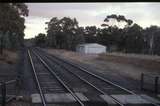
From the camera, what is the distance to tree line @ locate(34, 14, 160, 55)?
110062 millimetres

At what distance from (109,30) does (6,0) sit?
119 metres

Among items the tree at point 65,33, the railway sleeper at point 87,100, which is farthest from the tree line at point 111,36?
the railway sleeper at point 87,100

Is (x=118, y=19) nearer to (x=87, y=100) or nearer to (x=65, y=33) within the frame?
(x=65, y=33)

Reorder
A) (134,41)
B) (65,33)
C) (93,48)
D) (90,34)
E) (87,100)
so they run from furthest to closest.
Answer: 1. (90,34)
2. (65,33)
3. (93,48)
4. (134,41)
5. (87,100)

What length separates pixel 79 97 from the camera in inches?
762

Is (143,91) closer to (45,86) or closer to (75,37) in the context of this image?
(45,86)

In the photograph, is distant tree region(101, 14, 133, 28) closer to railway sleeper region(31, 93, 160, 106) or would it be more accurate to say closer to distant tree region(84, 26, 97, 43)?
distant tree region(84, 26, 97, 43)

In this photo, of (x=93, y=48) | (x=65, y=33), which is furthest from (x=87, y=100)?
(x=65, y=33)

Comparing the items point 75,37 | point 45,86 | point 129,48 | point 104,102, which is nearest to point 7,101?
point 104,102

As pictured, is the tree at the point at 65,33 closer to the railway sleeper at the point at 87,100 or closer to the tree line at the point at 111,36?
the tree line at the point at 111,36

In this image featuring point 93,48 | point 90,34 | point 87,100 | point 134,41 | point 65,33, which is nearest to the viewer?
point 87,100

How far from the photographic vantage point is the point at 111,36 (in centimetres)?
12550

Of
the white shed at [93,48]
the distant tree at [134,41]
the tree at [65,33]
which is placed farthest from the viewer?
the tree at [65,33]

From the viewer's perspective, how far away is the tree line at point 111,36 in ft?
361
